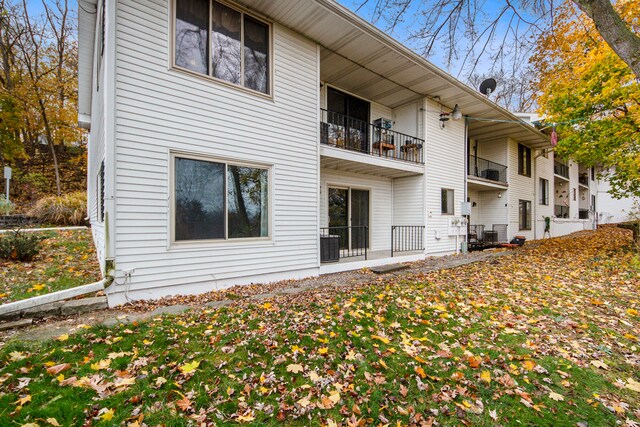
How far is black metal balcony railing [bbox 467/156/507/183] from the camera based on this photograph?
1440 centimetres

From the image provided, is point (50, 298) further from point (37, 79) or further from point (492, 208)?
point (37, 79)

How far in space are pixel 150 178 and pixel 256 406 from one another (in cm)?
409

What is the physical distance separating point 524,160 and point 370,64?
13537mm

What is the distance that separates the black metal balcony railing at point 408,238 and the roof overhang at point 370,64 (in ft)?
15.8

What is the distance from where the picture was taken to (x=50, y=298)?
155 inches

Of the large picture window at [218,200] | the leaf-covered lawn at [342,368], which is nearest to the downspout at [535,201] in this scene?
the leaf-covered lawn at [342,368]

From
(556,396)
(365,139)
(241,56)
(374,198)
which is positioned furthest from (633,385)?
(365,139)

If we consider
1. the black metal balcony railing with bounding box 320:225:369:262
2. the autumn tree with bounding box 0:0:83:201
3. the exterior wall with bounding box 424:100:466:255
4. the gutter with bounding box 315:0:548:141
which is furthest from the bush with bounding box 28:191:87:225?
the exterior wall with bounding box 424:100:466:255

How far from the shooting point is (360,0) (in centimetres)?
483

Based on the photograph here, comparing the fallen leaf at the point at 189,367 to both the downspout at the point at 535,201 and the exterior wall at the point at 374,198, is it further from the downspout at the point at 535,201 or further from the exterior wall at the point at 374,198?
the downspout at the point at 535,201

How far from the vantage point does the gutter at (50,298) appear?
11.8 ft

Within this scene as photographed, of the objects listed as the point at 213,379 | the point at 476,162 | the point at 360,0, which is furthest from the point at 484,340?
the point at 476,162

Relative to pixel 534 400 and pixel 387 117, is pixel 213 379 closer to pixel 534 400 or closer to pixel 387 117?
pixel 534 400

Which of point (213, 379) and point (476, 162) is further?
point (476, 162)
